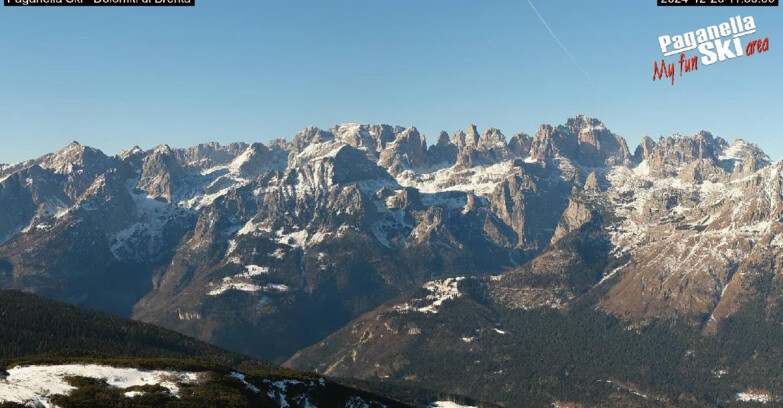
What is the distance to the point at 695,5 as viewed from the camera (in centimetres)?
19750

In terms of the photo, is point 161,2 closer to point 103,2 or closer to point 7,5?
point 103,2

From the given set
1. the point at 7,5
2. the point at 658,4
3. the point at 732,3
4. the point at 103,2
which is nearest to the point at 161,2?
the point at 103,2

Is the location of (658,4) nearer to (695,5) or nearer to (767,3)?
(695,5)

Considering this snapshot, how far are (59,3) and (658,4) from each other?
15313cm

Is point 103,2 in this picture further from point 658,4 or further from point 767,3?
point 767,3

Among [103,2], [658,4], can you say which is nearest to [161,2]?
[103,2]

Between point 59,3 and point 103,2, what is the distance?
1046 centimetres

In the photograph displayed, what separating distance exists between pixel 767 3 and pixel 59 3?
588ft

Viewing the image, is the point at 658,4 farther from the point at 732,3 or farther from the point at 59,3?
the point at 59,3

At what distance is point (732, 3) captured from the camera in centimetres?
19612

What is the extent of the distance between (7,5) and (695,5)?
175 metres

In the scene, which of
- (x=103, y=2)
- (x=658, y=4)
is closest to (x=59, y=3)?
(x=103, y=2)

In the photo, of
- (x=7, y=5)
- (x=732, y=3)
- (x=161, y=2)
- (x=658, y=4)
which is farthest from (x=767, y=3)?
(x=7, y=5)

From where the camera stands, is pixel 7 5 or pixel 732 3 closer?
pixel 7 5
